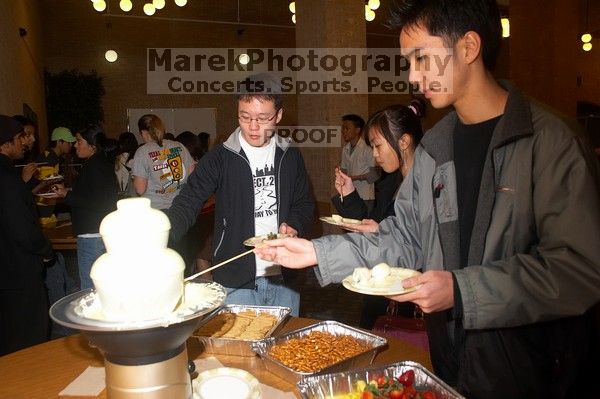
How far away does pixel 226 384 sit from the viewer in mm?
1696

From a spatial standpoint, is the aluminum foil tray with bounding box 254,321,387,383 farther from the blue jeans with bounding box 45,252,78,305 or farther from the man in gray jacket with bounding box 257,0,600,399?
the blue jeans with bounding box 45,252,78,305

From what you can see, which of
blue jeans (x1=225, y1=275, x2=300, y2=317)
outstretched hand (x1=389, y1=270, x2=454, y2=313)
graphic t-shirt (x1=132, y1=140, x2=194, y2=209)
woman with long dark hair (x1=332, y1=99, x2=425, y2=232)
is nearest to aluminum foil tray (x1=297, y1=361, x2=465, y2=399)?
outstretched hand (x1=389, y1=270, x2=454, y2=313)

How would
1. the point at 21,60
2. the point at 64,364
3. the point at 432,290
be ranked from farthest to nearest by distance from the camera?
the point at 21,60 → the point at 64,364 → the point at 432,290

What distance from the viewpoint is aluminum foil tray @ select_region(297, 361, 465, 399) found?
1615 mm

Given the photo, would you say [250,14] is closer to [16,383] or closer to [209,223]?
[209,223]

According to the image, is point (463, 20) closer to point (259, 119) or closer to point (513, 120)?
point (513, 120)

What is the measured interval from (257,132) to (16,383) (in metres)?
1.58

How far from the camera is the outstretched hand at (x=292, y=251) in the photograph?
1980mm

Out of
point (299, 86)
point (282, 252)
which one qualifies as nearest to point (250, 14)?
point (299, 86)

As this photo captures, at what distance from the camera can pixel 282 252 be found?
2014 millimetres

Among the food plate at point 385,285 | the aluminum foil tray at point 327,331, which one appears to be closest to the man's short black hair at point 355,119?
the aluminum foil tray at point 327,331

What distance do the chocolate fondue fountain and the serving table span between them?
0.50 metres

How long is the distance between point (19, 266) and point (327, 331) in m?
2.40

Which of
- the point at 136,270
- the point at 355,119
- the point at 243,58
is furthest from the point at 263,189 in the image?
the point at 243,58
